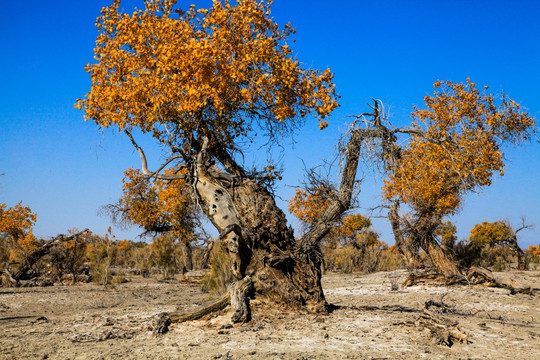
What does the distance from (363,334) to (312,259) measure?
2.32m

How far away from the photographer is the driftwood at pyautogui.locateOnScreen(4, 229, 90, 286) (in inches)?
775

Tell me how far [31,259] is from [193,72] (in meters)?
15.7

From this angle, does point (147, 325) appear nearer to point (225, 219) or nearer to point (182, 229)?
point (225, 219)

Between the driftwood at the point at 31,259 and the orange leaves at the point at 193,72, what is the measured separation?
13.2 metres

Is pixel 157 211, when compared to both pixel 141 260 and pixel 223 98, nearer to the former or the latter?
pixel 141 260

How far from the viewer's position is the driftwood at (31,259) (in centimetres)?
1969

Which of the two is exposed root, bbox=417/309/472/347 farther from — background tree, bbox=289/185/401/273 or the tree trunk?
background tree, bbox=289/185/401/273

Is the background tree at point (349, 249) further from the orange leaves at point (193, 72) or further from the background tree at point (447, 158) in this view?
the orange leaves at point (193, 72)

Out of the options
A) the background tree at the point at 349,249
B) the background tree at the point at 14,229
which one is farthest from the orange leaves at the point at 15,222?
the background tree at the point at 349,249

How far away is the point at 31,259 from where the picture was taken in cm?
2091

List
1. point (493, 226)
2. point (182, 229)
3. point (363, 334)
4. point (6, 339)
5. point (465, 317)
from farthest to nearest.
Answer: point (493, 226), point (182, 229), point (465, 317), point (6, 339), point (363, 334)

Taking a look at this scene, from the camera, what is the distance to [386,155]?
979 centimetres

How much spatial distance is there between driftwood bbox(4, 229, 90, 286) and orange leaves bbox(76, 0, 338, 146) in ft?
43.3

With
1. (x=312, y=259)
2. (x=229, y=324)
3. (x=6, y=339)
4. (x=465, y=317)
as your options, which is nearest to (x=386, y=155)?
(x=312, y=259)
